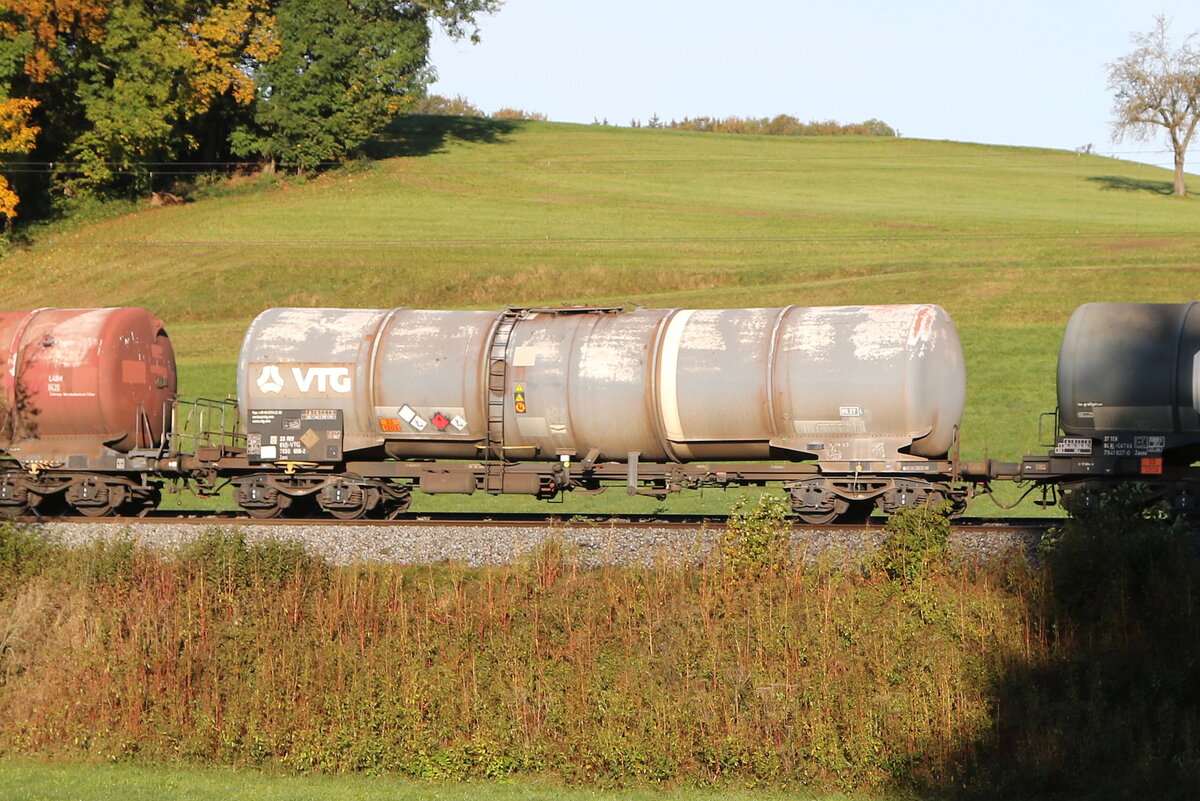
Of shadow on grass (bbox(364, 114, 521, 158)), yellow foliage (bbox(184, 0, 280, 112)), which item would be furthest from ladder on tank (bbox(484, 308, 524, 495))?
shadow on grass (bbox(364, 114, 521, 158))

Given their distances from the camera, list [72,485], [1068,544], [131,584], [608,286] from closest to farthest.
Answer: [1068,544] < [131,584] < [72,485] < [608,286]

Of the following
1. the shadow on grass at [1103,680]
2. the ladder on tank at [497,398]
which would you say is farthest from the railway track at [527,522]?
the shadow on grass at [1103,680]

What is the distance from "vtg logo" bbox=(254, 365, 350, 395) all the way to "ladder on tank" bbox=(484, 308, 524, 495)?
2418 millimetres

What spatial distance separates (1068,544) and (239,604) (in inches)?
422

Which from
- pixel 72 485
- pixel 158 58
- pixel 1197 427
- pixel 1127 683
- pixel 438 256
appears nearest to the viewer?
pixel 1127 683

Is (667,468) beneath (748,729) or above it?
above

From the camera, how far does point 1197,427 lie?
18.7 metres

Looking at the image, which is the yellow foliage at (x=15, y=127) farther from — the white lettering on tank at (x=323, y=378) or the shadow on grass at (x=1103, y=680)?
the shadow on grass at (x=1103, y=680)

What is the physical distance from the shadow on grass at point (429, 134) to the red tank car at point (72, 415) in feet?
179

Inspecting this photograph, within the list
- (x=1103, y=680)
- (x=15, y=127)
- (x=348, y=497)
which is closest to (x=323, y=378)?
(x=348, y=497)

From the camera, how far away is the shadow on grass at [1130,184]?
2977 inches

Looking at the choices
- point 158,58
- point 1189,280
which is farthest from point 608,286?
point 158,58

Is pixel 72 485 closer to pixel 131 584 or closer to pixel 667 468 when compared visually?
pixel 131 584

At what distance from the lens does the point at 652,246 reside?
54656 mm
